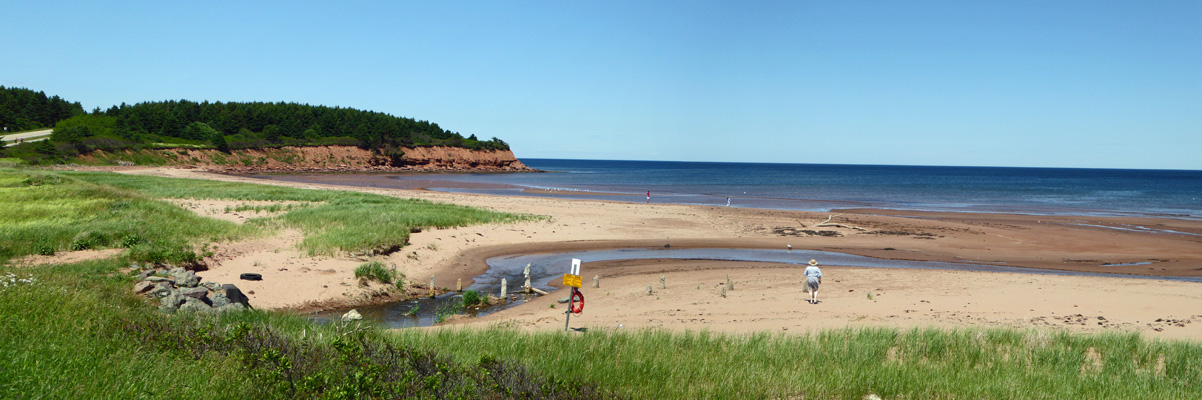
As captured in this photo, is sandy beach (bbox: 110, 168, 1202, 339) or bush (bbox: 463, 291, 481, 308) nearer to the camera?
sandy beach (bbox: 110, 168, 1202, 339)

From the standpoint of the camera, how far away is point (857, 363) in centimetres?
916

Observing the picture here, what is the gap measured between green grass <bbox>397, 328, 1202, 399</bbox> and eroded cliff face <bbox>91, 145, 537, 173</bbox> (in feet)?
304

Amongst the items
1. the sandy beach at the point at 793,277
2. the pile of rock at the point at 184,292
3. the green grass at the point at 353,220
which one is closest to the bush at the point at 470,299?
the sandy beach at the point at 793,277

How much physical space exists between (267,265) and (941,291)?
1903 centimetres

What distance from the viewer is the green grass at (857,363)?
7805 mm

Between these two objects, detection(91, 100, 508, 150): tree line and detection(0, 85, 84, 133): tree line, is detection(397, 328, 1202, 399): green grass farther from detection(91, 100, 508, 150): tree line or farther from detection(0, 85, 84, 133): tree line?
detection(0, 85, 84, 133): tree line

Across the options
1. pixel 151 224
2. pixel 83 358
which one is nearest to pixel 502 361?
pixel 83 358

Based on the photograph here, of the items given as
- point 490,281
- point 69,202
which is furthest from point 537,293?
point 69,202

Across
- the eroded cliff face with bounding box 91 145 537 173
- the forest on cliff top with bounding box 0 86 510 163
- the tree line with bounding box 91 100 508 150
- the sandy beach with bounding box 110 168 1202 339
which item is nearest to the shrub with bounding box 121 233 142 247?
the sandy beach with bounding box 110 168 1202 339

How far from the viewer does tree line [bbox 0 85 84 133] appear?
104 meters

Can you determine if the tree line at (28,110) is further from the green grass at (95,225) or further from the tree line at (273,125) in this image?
the green grass at (95,225)

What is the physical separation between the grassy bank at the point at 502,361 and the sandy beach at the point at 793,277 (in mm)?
3259

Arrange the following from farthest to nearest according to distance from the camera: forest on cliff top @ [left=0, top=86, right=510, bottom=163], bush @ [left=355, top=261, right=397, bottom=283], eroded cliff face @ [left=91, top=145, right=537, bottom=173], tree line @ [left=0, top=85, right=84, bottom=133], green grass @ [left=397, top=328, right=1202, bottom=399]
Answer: tree line @ [left=0, top=85, right=84, bottom=133], eroded cliff face @ [left=91, top=145, right=537, bottom=173], forest on cliff top @ [left=0, top=86, right=510, bottom=163], bush @ [left=355, top=261, right=397, bottom=283], green grass @ [left=397, top=328, right=1202, bottom=399]

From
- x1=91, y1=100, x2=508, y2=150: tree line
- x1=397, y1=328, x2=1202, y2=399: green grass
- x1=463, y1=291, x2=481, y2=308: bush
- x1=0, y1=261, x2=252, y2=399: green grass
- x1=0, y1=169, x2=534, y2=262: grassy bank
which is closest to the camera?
x1=0, y1=261, x2=252, y2=399: green grass
